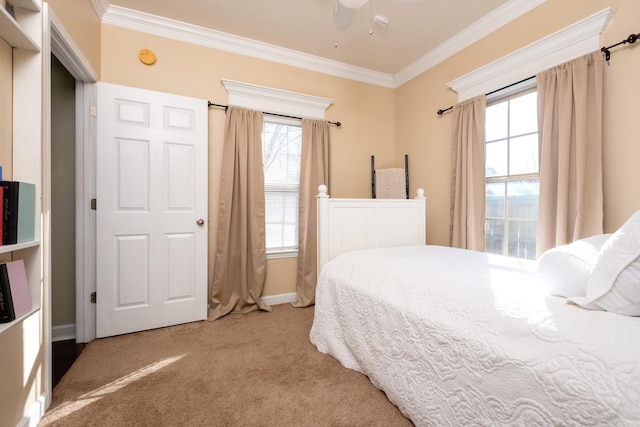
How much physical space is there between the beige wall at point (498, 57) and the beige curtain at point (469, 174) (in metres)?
0.20

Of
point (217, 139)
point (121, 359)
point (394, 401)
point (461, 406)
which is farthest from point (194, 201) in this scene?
point (461, 406)

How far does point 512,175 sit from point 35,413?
333 centimetres

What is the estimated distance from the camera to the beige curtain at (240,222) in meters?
2.68

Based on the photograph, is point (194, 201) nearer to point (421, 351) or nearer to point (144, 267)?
point (144, 267)

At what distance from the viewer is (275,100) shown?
2.92 m

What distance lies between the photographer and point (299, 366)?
177 cm

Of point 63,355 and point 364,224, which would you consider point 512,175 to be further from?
point 63,355

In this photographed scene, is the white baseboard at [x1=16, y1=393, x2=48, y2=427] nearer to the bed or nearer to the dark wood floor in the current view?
the dark wood floor

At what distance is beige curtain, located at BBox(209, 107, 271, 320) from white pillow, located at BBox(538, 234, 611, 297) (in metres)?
2.26

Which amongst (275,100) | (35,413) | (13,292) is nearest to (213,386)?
(35,413)

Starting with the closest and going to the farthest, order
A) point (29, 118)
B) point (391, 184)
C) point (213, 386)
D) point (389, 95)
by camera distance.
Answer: point (29, 118)
point (213, 386)
point (391, 184)
point (389, 95)

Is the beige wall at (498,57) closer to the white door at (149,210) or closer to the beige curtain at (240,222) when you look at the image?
the beige curtain at (240,222)

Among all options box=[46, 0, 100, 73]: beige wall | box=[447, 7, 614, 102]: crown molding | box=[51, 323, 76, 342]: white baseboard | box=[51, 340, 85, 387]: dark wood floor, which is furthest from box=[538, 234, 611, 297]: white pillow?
box=[51, 323, 76, 342]: white baseboard

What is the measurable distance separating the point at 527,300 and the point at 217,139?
8.63 ft
